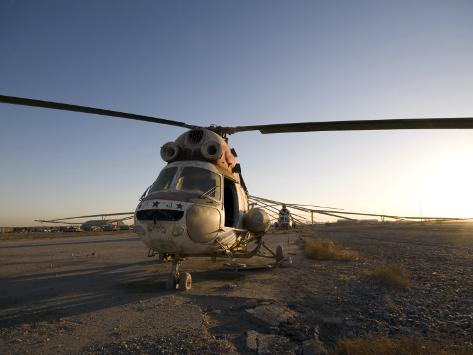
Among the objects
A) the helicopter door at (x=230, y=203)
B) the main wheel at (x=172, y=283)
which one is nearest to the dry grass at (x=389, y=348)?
the main wheel at (x=172, y=283)

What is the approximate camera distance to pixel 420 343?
4.18 meters

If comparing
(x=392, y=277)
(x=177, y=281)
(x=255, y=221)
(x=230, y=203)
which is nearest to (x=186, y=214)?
(x=177, y=281)

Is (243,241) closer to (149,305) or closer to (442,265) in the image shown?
(149,305)

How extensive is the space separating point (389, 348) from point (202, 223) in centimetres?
448

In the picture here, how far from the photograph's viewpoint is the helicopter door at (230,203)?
965 cm

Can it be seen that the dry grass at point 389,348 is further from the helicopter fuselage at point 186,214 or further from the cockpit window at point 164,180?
the cockpit window at point 164,180

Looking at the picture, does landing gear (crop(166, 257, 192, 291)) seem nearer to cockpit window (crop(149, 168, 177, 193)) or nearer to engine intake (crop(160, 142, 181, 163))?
cockpit window (crop(149, 168, 177, 193))

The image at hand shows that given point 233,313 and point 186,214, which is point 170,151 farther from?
point 233,313

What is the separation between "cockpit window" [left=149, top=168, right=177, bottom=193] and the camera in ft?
26.8

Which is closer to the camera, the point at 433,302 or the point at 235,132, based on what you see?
the point at 433,302

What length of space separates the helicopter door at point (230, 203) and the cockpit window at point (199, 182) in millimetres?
898

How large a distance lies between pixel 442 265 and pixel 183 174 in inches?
398

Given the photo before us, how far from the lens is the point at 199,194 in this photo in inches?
308

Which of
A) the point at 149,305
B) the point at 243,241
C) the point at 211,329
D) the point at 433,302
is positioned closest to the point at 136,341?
the point at 211,329
